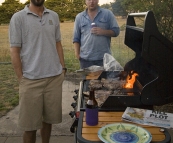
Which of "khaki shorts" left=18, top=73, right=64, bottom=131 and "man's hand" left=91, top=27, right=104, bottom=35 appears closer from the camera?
"khaki shorts" left=18, top=73, right=64, bottom=131

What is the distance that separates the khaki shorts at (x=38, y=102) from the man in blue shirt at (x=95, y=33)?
0.88 meters

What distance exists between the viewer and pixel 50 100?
2.70 m

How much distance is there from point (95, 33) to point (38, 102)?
136 cm

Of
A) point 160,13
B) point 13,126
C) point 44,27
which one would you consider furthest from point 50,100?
point 160,13

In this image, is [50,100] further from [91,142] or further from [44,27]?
[91,142]

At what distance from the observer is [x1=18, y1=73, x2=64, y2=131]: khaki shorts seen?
2557 millimetres

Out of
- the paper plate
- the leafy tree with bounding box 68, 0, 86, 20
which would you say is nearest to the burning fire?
the paper plate

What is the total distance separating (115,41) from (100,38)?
2.16m

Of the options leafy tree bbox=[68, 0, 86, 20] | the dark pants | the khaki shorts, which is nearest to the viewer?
the khaki shorts

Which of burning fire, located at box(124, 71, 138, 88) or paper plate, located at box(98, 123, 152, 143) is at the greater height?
burning fire, located at box(124, 71, 138, 88)

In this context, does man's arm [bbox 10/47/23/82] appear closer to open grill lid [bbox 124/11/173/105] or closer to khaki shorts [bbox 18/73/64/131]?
khaki shorts [bbox 18/73/64/131]

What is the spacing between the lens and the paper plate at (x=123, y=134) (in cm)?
163

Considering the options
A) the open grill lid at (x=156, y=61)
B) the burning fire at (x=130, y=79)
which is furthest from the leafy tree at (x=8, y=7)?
the open grill lid at (x=156, y=61)

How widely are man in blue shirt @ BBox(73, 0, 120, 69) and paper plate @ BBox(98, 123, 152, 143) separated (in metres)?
1.83
